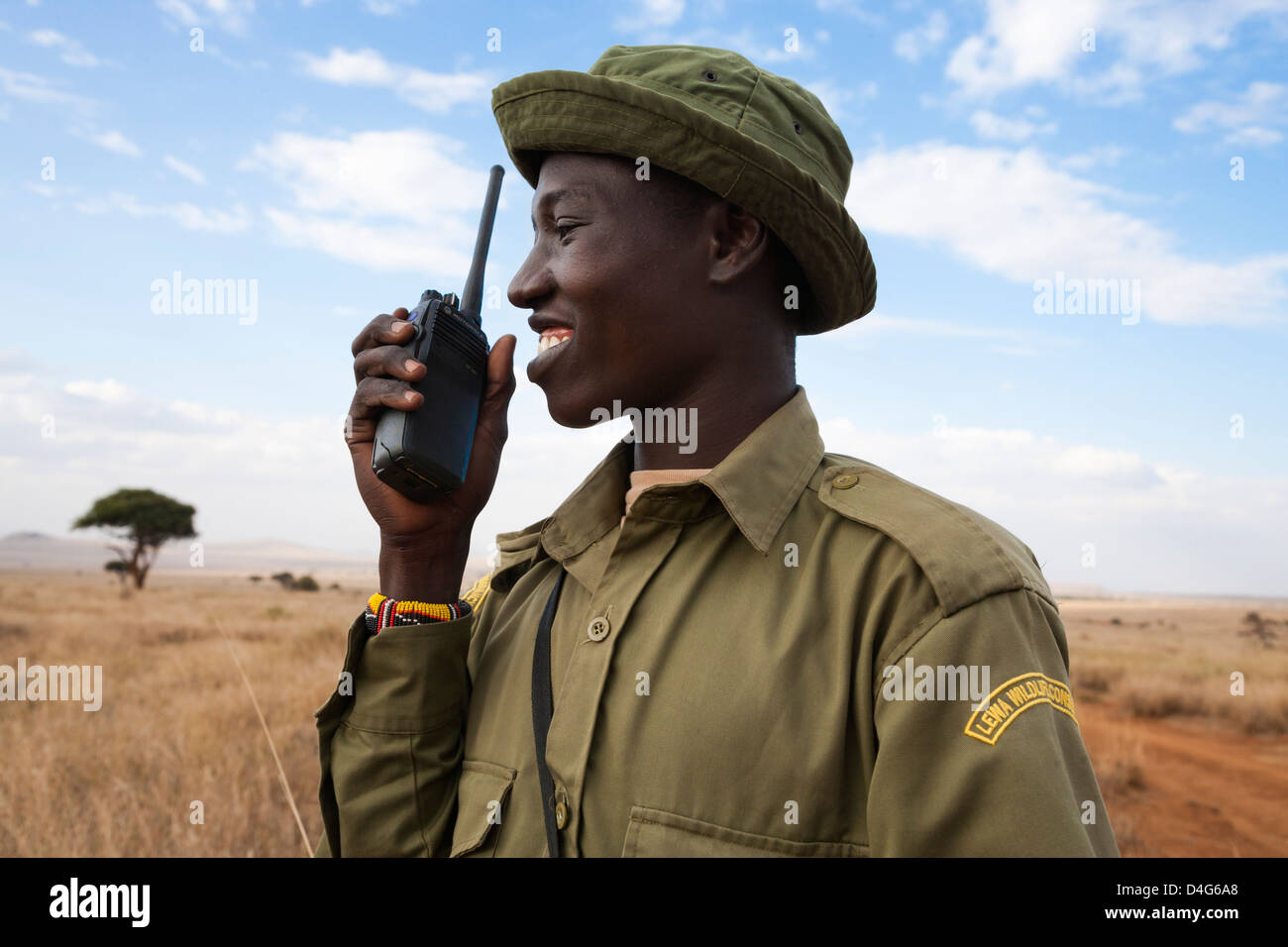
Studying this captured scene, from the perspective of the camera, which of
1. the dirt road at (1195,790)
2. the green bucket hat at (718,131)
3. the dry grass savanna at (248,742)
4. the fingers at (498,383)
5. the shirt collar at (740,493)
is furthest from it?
the dirt road at (1195,790)

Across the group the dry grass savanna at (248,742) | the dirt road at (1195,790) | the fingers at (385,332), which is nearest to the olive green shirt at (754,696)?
the fingers at (385,332)

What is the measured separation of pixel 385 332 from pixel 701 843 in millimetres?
1364

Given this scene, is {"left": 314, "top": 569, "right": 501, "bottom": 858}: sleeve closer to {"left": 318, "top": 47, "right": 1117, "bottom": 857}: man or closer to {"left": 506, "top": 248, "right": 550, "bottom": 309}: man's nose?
{"left": 318, "top": 47, "right": 1117, "bottom": 857}: man

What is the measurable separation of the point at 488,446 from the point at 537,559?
0.34m

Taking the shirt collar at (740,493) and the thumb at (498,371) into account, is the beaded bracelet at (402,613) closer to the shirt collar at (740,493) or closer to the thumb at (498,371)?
the shirt collar at (740,493)

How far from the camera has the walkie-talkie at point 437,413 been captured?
2184 mm

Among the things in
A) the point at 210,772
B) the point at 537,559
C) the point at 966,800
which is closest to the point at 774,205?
the point at 537,559

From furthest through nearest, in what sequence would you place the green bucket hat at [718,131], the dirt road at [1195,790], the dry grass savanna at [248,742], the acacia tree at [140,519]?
the acacia tree at [140,519] < the dirt road at [1195,790] < the dry grass savanna at [248,742] < the green bucket hat at [718,131]

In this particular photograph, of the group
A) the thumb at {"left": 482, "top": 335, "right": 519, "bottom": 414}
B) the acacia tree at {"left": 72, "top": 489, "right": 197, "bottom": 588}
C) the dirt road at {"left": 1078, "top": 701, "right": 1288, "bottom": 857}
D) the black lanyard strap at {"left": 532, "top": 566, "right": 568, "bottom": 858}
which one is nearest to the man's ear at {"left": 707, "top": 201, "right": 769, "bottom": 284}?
the thumb at {"left": 482, "top": 335, "right": 519, "bottom": 414}

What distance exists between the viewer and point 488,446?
7.89 ft

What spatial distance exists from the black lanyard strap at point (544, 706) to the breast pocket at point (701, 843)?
0.18 meters

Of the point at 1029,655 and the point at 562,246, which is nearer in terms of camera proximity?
the point at 1029,655

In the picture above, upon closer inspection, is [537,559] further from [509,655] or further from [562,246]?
[562,246]
